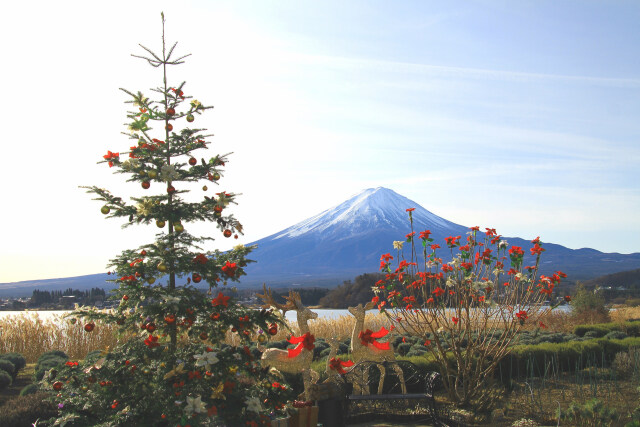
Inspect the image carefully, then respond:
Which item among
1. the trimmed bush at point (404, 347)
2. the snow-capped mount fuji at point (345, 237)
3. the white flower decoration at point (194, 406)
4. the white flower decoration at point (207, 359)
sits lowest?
the trimmed bush at point (404, 347)

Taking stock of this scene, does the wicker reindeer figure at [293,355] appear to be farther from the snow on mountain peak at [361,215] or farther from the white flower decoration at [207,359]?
the snow on mountain peak at [361,215]

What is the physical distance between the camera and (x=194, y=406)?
5.07 m

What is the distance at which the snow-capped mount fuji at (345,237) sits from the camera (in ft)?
362

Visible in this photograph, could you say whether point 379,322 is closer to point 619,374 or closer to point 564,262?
point 619,374

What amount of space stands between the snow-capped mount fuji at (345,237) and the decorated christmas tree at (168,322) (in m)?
94.3

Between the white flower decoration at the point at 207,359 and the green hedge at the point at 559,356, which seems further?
the green hedge at the point at 559,356

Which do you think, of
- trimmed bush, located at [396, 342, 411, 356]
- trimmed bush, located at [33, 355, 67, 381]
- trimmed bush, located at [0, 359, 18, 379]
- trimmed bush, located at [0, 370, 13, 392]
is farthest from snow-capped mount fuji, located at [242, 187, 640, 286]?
trimmed bush, located at [0, 370, 13, 392]

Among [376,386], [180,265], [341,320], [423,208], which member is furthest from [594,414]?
[423,208]

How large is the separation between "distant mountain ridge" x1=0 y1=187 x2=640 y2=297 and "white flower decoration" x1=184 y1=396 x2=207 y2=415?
95028 millimetres

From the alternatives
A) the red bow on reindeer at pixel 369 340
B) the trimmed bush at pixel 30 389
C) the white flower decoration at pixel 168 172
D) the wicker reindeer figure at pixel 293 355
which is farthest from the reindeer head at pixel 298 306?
the trimmed bush at pixel 30 389

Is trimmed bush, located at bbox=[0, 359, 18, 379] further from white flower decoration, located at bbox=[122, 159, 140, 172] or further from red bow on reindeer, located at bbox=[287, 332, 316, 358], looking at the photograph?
white flower decoration, located at bbox=[122, 159, 140, 172]

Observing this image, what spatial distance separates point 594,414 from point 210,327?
502 cm

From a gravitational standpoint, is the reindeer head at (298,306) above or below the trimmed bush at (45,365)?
above

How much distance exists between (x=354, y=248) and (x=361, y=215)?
15397mm
